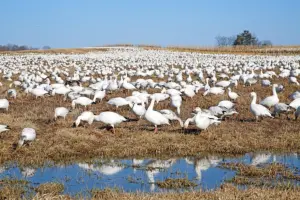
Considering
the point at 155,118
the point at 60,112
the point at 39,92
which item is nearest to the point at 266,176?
the point at 155,118

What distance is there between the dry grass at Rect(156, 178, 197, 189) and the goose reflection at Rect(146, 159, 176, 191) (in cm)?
19

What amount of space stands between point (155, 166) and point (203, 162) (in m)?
1.11

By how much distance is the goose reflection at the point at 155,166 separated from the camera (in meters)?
8.69

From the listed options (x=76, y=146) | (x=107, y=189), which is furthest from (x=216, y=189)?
(x=76, y=146)

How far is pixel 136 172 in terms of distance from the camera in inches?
360

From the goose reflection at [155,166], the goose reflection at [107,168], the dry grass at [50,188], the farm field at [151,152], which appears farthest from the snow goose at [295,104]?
the dry grass at [50,188]

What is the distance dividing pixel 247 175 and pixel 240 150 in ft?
6.32

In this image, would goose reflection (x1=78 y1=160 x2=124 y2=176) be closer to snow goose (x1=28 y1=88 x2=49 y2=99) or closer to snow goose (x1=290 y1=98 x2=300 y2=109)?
snow goose (x1=290 y1=98 x2=300 y2=109)

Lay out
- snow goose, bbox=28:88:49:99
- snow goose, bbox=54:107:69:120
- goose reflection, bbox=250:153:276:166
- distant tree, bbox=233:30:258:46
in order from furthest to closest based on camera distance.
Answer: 1. distant tree, bbox=233:30:258:46
2. snow goose, bbox=28:88:49:99
3. snow goose, bbox=54:107:69:120
4. goose reflection, bbox=250:153:276:166

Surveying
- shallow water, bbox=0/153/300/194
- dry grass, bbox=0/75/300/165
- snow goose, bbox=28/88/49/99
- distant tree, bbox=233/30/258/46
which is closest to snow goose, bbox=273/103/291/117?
dry grass, bbox=0/75/300/165

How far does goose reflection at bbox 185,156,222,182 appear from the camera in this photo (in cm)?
934

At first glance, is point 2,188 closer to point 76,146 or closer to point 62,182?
point 62,182

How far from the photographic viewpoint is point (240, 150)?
34.6 feet

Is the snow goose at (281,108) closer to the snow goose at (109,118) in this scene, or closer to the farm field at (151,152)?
the farm field at (151,152)
